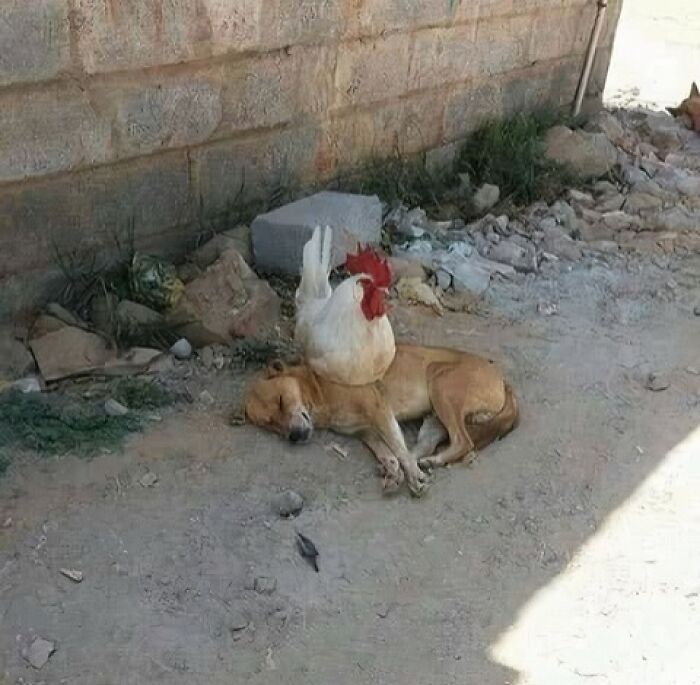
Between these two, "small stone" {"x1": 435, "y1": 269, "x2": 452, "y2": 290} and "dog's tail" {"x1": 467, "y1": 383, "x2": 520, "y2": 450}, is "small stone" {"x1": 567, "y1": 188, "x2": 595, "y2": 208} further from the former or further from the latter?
"dog's tail" {"x1": 467, "y1": 383, "x2": 520, "y2": 450}

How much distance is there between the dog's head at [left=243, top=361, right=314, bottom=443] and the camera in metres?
3.71

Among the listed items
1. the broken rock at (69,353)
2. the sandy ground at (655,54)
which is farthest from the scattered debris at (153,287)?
the sandy ground at (655,54)

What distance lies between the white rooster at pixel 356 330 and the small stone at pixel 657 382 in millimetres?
1274

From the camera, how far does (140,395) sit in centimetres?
403

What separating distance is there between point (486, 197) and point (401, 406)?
2.67 metres

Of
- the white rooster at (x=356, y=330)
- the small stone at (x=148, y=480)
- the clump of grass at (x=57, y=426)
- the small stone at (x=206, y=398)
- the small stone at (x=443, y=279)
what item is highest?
the white rooster at (x=356, y=330)

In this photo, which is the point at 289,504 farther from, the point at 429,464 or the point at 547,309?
the point at 547,309

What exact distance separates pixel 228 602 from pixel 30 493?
34.6 inches

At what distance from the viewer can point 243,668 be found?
2791mm

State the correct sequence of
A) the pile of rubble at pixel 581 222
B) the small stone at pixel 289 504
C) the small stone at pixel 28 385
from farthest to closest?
the pile of rubble at pixel 581 222 < the small stone at pixel 28 385 < the small stone at pixel 289 504

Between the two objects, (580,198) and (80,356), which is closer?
(80,356)

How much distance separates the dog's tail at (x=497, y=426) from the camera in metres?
3.84

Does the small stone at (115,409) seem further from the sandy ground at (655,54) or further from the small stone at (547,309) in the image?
the sandy ground at (655,54)

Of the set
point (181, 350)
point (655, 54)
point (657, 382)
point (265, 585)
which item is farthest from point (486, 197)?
point (655, 54)
